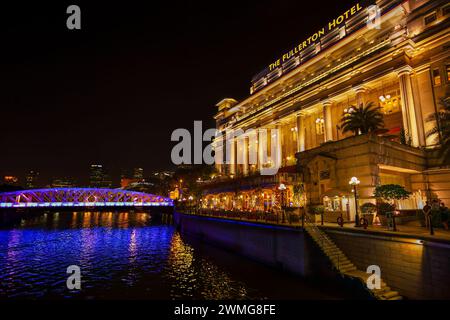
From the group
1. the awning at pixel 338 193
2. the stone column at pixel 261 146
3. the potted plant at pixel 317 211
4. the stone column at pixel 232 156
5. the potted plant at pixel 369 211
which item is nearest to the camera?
the potted plant at pixel 369 211

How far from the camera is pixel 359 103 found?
123 ft

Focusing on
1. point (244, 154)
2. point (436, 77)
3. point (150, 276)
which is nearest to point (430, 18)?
point (436, 77)

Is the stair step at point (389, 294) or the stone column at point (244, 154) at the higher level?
the stone column at point (244, 154)

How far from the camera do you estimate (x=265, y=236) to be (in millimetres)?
23766

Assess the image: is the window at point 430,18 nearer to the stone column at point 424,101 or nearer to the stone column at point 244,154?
the stone column at point 424,101

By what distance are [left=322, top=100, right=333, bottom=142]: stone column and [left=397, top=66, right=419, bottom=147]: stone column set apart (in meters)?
10.4

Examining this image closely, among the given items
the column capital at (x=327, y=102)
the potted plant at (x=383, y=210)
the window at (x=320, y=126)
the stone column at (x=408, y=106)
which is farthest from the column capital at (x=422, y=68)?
the potted plant at (x=383, y=210)

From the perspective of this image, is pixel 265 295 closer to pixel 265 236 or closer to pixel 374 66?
pixel 265 236

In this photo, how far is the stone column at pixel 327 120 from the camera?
136 feet

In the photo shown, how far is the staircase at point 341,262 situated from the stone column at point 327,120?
24.8 meters
